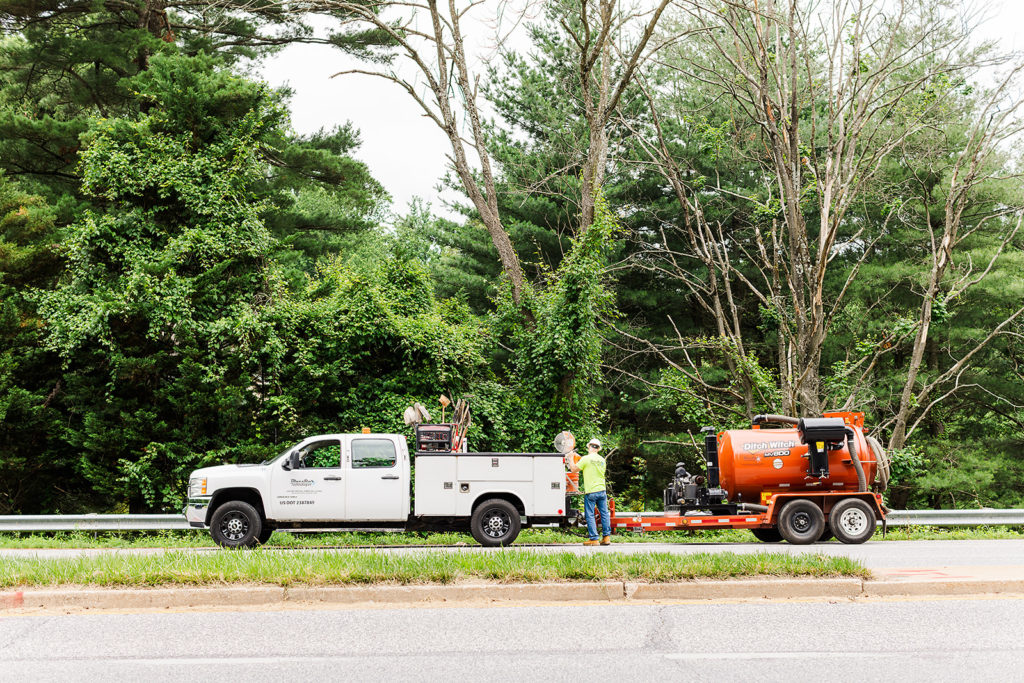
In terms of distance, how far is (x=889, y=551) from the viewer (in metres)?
13.4

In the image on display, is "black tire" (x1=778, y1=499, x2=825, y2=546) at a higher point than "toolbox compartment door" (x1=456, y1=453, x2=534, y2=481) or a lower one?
lower

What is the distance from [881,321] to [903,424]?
545 cm

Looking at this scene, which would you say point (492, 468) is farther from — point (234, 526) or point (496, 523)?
point (234, 526)

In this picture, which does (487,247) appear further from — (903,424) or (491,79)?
(903,424)

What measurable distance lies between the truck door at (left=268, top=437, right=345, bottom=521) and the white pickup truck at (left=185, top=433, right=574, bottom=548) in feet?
0.05

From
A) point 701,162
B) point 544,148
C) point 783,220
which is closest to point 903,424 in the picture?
point 783,220

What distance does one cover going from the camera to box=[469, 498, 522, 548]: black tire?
47.8 feet

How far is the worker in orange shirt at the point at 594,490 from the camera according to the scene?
1483 centimetres

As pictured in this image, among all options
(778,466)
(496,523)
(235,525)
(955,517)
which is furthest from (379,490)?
(955,517)

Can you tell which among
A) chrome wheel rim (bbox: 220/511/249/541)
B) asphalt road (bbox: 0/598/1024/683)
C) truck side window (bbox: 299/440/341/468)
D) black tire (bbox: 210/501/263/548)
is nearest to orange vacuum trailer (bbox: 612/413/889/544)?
truck side window (bbox: 299/440/341/468)

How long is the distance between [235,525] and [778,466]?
964cm

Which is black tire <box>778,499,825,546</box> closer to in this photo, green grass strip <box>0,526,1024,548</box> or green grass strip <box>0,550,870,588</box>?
green grass strip <box>0,526,1024,548</box>

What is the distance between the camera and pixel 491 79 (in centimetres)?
3089

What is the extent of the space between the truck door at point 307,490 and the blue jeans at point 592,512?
13.9 ft
